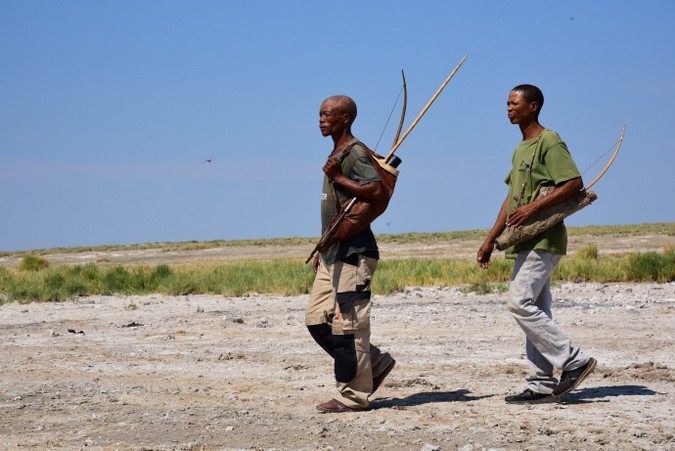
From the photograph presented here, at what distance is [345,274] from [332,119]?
1036 mm

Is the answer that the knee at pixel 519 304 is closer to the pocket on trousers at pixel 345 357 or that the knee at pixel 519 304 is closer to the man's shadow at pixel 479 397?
the man's shadow at pixel 479 397

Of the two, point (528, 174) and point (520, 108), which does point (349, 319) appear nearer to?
point (528, 174)

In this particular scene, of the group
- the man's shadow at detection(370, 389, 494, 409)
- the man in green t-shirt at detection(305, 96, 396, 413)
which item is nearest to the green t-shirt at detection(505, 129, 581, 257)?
the man in green t-shirt at detection(305, 96, 396, 413)

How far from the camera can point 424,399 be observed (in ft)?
25.0

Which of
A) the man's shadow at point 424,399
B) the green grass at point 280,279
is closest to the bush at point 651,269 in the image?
the green grass at point 280,279

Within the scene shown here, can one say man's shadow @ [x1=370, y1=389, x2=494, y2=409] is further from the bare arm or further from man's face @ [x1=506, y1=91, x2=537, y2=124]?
man's face @ [x1=506, y1=91, x2=537, y2=124]

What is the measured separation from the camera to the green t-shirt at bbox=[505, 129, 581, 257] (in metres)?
6.79

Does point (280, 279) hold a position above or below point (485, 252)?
below

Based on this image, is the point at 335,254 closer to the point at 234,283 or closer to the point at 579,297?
the point at 579,297

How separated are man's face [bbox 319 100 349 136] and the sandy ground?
6.34 ft

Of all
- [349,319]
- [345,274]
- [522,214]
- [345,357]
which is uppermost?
[522,214]

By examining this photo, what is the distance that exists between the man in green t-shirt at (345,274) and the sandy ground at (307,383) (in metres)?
0.26

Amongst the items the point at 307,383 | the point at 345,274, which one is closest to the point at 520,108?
the point at 345,274

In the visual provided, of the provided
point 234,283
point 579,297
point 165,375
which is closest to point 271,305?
point 234,283
